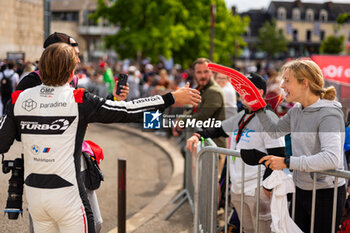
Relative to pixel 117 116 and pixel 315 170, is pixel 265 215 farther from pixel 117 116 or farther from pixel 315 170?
pixel 117 116

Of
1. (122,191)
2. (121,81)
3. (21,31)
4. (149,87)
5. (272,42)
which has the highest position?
(272,42)

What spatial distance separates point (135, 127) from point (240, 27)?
18370 millimetres

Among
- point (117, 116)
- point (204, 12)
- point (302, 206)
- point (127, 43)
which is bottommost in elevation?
point (302, 206)

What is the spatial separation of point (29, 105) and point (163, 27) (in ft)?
70.1

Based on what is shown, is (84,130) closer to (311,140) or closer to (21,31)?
(311,140)

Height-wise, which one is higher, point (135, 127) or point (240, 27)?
point (240, 27)

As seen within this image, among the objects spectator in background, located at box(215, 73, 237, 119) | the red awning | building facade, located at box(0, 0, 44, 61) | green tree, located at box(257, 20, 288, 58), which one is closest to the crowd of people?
spectator in background, located at box(215, 73, 237, 119)

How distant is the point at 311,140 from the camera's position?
2.91 m

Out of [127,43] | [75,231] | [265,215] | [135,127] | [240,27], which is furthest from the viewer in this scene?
[240,27]

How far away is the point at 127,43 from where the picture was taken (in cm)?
2559

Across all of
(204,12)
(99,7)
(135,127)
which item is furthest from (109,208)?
(99,7)

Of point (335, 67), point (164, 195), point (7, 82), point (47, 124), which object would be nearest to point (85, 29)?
point (335, 67)

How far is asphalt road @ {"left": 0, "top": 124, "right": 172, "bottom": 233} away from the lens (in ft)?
12.4

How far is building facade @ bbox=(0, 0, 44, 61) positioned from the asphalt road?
7.50ft
